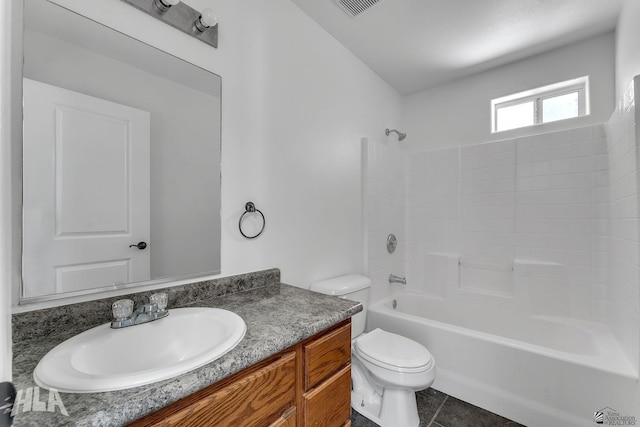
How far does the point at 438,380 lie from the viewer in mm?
1983

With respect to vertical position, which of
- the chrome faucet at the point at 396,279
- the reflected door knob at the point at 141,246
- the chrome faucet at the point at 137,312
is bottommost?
the chrome faucet at the point at 396,279

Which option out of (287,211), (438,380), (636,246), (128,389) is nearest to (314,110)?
(287,211)

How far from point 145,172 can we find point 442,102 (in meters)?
2.73

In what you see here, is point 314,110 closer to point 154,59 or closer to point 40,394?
point 154,59

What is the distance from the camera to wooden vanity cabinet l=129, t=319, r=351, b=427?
676 millimetres

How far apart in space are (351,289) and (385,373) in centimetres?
53

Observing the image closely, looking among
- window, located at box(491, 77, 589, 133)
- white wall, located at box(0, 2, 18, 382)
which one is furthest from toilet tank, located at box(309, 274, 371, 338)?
window, located at box(491, 77, 589, 133)

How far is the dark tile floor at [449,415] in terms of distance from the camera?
1.68 meters

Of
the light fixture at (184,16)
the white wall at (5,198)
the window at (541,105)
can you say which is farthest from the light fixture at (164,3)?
the window at (541,105)

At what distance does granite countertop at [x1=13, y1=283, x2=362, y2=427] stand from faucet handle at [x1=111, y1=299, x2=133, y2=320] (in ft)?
0.39

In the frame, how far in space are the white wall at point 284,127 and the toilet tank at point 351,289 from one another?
0.08 meters

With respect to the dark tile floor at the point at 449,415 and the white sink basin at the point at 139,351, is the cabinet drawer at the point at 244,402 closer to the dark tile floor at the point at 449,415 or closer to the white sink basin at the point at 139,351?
the white sink basin at the point at 139,351

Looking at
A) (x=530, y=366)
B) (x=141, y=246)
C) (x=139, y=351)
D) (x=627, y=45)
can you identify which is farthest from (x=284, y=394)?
(x=627, y=45)

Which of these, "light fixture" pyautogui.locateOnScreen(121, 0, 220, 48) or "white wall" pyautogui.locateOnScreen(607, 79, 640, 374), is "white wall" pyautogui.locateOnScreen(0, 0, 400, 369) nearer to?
"light fixture" pyautogui.locateOnScreen(121, 0, 220, 48)
